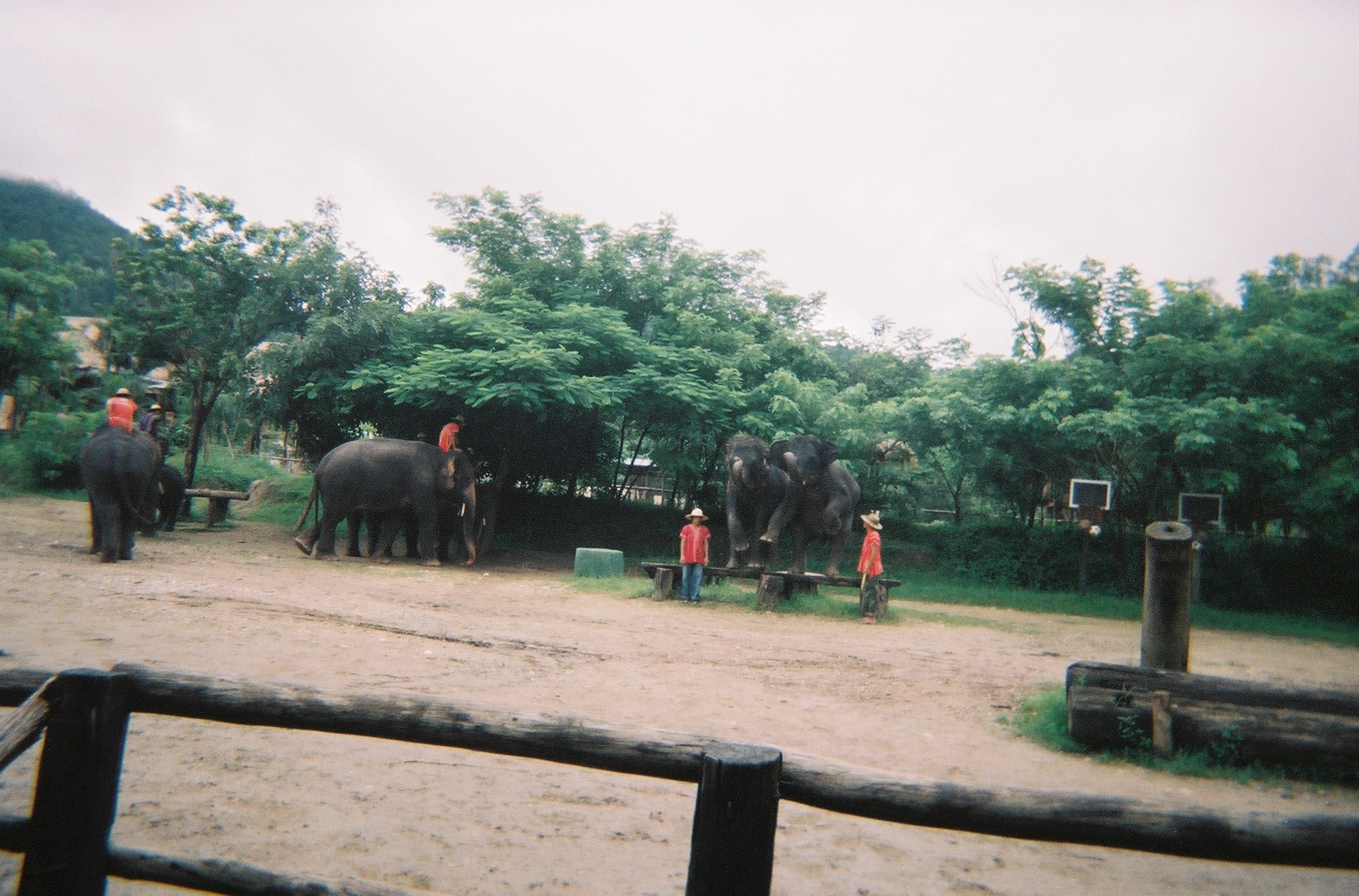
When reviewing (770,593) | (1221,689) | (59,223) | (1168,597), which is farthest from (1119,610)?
(59,223)

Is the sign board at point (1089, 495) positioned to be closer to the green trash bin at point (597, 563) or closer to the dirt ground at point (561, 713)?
the dirt ground at point (561, 713)

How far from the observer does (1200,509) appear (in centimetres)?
1559

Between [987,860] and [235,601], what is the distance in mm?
8380

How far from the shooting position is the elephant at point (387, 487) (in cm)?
1622

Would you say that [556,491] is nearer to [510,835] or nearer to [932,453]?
[932,453]

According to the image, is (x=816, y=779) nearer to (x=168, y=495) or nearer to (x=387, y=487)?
(x=387, y=487)

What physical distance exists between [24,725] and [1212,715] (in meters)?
6.31

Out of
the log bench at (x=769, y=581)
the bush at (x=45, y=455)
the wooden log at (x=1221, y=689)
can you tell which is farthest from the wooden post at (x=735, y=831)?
the bush at (x=45, y=455)

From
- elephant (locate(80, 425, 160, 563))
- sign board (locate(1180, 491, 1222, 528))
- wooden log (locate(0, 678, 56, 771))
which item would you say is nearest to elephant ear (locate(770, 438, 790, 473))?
sign board (locate(1180, 491, 1222, 528))

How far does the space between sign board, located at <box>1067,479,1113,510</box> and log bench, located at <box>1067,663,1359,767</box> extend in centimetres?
1094

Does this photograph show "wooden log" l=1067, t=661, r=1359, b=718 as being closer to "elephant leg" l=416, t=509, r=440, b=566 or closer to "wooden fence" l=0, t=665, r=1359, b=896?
"wooden fence" l=0, t=665, r=1359, b=896

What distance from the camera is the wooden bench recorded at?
1848 cm

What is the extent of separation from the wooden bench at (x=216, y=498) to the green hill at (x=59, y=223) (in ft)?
17.7

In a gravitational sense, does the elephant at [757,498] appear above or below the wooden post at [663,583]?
above
